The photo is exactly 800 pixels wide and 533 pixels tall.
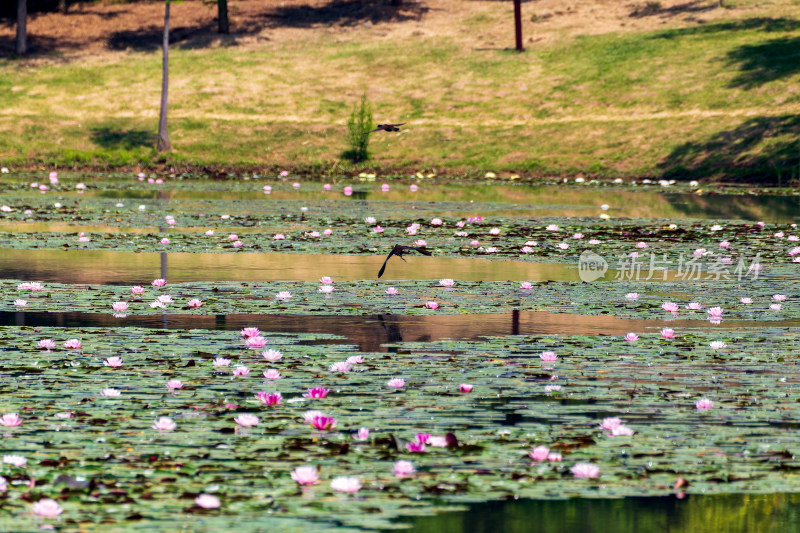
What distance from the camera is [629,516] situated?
489 centimetres

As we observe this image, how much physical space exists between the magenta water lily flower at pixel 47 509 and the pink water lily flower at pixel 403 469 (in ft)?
4.69

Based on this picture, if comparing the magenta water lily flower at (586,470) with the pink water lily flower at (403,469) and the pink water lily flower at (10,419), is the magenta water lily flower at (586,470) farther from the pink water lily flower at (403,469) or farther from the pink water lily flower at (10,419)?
the pink water lily flower at (10,419)

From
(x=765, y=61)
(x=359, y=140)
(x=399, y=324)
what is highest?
(x=765, y=61)

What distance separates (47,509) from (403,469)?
58.8 inches

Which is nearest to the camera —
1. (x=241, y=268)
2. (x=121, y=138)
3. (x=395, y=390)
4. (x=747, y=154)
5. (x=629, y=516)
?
(x=629, y=516)

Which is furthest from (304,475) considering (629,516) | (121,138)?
(121,138)

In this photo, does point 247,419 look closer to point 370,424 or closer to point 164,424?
point 164,424

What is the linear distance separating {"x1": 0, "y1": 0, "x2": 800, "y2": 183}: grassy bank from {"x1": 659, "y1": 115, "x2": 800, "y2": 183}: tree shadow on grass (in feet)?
0.20

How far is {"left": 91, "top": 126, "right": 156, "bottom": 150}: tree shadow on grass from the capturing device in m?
38.6

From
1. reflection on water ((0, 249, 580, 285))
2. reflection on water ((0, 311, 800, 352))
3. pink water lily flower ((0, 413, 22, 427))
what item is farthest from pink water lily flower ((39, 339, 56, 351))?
reflection on water ((0, 249, 580, 285))

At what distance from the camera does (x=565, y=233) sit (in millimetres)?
16562

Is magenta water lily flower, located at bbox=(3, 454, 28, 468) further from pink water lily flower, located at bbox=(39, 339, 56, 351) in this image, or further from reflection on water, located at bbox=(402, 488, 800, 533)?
pink water lily flower, located at bbox=(39, 339, 56, 351)

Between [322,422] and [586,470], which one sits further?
[322,422]

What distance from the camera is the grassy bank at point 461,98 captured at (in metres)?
33.9
